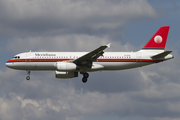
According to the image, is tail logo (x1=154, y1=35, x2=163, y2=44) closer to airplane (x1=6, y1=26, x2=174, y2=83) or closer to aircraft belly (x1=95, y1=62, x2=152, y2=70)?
airplane (x1=6, y1=26, x2=174, y2=83)

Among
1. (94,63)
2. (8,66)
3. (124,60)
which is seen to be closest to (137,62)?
(124,60)

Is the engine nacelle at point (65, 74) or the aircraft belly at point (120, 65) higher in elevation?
the aircraft belly at point (120, 65)

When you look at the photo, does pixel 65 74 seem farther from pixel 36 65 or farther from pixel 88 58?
pixel 88 58

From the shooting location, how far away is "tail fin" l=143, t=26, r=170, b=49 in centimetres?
6262

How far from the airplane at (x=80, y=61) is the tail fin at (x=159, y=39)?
7.36 ft

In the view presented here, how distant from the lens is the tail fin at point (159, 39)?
2466 inches

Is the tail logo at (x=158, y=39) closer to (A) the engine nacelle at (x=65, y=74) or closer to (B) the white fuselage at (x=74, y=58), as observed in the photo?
(B) the white fuselage at (x=74, y=58)

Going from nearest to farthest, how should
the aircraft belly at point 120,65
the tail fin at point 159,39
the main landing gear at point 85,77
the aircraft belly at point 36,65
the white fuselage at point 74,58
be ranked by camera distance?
the aircraft belly at point 36,65 < the white fuselage at point 74,58 < the aircraft belly at point 120,65 < the main landing gear at point 85,77 < the tail fin at point 159,39

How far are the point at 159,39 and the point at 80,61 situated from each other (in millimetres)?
15164

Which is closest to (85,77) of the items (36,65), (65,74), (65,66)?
(65,74)

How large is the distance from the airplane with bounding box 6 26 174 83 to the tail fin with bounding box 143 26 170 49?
2.24 metres

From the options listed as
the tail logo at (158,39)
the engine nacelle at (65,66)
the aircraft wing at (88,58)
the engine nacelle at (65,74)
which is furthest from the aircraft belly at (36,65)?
the tail logo at (158,39)

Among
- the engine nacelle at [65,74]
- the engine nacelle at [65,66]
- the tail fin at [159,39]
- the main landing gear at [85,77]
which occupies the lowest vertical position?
the main landing gear at [85,77]

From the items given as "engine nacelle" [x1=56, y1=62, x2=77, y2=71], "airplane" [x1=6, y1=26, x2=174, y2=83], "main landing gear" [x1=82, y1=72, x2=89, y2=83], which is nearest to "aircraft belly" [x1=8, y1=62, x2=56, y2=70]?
"airplane" [x1=6, y1=26, x2=174, y2=83]
